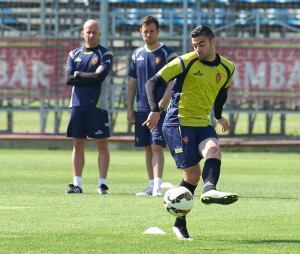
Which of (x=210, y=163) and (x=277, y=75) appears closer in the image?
(x=210, y=163)

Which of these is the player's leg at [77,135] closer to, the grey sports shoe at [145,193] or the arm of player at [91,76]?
the arm of player at [91,76]

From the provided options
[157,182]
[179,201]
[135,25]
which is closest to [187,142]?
[179,201]

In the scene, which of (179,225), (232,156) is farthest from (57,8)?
(179,225)

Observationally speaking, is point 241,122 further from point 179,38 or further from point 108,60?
point 108,60

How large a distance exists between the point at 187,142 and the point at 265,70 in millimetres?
15299

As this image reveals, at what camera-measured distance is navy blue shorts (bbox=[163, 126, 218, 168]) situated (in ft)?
36.7

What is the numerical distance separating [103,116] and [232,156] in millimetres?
8606

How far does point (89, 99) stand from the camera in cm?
1634

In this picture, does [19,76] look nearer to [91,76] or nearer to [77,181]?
[91,76]

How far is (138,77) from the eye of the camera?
16.1 m

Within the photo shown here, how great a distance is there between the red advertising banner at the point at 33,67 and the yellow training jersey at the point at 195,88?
49.6 ft

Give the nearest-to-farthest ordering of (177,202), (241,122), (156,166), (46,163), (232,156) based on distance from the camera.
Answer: (177,202), (156,166), (46,163), (232,156), (241,122)

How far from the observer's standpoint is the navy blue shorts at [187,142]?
1117 centimetres

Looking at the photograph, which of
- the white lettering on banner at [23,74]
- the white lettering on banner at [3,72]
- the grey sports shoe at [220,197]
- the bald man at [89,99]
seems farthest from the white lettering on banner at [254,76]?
the grey sports shoe at [220,197]
